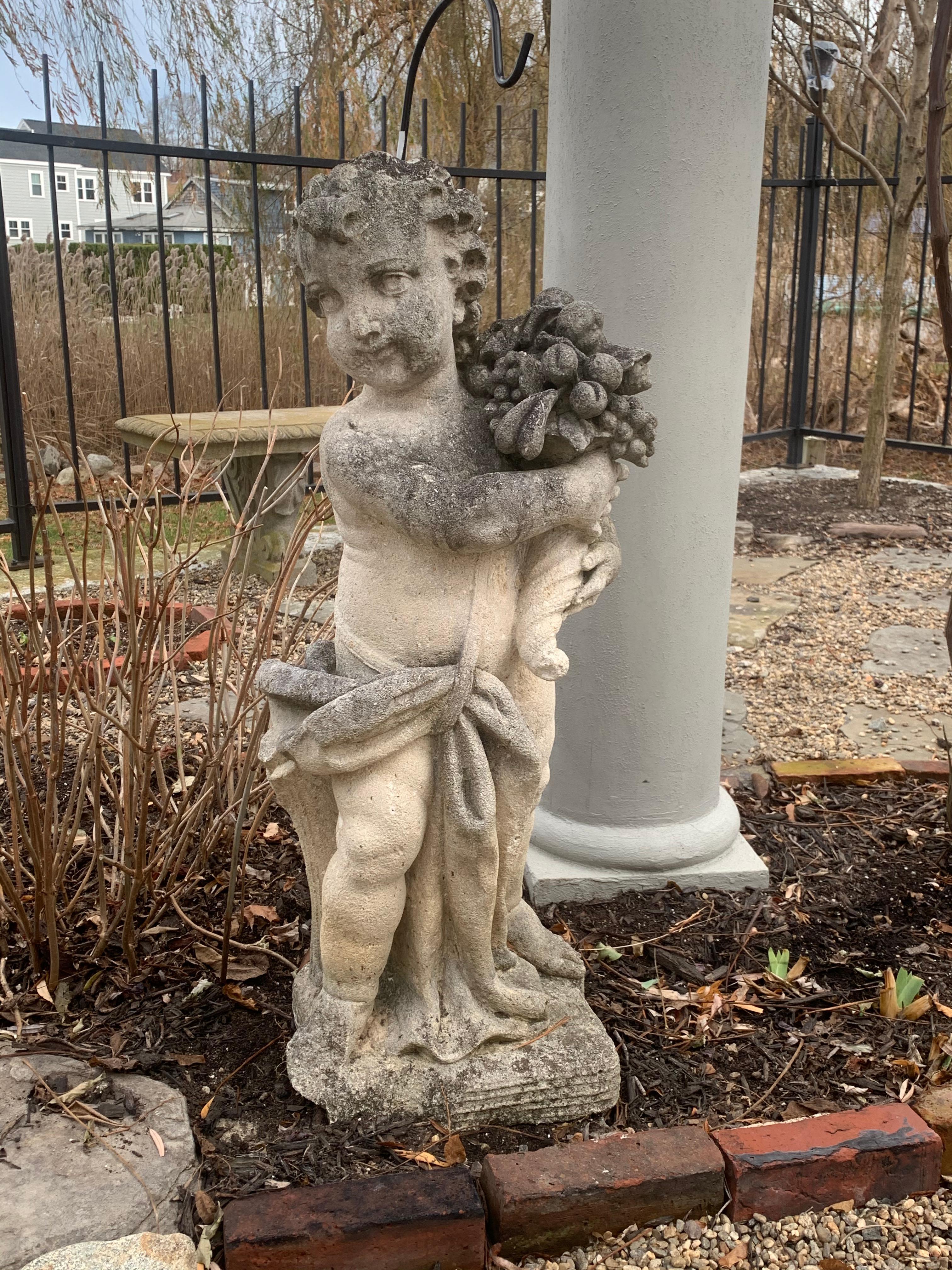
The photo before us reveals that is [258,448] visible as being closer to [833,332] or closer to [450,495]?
[450,495]

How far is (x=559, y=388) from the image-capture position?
2092 mm

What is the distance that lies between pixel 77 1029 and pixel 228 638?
121cm

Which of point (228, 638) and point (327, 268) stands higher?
point (327, 268)

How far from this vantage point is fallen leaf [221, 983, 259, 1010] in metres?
2.61

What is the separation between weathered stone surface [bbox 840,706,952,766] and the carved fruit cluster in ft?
8.45

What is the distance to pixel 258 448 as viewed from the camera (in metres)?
5.85

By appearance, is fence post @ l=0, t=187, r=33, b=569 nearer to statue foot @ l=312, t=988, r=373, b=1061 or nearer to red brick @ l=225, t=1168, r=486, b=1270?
statue foot @ l=312, t=988, r=373, b=1061

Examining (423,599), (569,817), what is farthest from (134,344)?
(423,599)

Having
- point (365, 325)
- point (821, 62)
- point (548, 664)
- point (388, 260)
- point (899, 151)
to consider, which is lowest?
point (548, 664)

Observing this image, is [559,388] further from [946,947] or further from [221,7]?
[221,7]

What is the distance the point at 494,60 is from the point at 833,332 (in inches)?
462

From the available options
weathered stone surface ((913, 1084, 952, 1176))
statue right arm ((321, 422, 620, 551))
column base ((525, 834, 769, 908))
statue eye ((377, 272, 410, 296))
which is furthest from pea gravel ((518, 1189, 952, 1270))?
statue eye ((377, 272, 410, 296))

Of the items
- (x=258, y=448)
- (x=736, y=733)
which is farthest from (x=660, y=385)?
(x=258, y=448)

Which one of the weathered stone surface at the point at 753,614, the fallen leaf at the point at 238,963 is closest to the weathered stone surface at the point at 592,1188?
the fallen leaf at the point at 238,963
